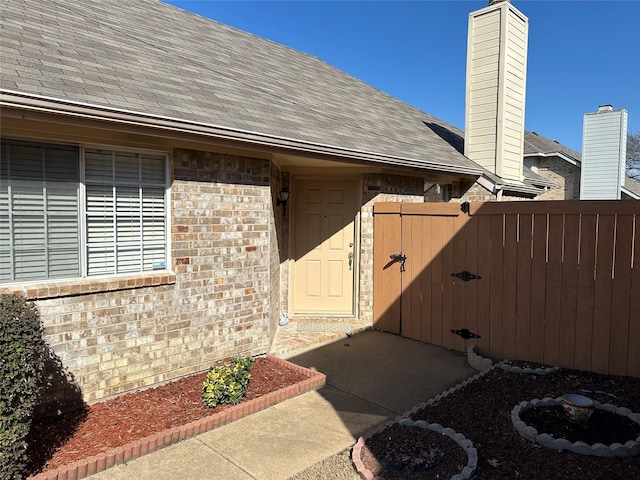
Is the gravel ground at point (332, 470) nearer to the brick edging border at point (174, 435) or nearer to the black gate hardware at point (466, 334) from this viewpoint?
the brick edging border at point (174, 435)

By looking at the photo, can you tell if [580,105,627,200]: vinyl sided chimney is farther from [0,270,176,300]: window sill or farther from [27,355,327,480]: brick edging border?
[0,270,176,300]: window sill

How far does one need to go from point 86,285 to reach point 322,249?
4348 millimetres

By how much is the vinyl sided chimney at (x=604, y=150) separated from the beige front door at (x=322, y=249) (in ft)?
43.3

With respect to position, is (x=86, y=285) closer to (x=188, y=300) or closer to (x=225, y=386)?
(x=188, y=300)

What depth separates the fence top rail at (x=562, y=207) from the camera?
196 inches

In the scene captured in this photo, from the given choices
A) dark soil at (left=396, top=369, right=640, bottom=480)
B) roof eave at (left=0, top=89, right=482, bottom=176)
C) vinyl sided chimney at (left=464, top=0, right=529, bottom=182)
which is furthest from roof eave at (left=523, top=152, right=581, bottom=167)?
dark soil at (left=396, top=369, right=640, bottom=480)

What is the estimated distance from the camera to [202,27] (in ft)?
30.7

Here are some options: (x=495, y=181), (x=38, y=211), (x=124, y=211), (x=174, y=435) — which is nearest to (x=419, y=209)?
(x=495, y=181)

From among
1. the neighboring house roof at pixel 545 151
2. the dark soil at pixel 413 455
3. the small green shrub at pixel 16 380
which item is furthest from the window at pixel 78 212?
the neighboring house roof at pixel 545 151

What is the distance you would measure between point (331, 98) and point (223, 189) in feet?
15.0

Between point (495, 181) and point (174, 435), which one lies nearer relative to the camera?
point (174, 435)

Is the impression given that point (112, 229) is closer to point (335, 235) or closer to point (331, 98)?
point (335, 235)

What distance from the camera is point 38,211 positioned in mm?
4086

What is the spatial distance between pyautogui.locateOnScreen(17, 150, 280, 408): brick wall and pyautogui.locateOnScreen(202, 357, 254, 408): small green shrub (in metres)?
0.80
